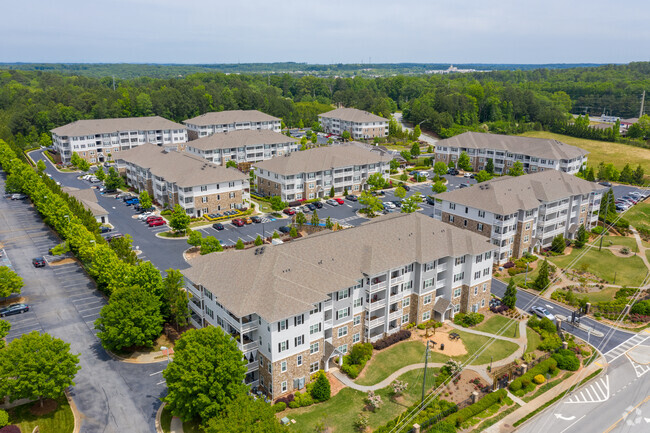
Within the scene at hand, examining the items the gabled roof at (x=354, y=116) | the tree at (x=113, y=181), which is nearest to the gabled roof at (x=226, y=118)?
the gabled roof at (x=354, y=116)

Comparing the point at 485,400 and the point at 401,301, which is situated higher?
the point at 401,301

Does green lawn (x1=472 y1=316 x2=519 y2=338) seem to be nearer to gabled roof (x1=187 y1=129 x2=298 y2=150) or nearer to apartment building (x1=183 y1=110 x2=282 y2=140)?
gabled roof (x1=187 y1=129 x2=298 y2=150)

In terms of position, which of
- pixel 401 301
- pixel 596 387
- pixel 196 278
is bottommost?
pixel 596 387

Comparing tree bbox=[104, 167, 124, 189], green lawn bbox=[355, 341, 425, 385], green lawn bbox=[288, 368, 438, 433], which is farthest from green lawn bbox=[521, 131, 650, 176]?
tree bbox=[104, 167, 124, 189]

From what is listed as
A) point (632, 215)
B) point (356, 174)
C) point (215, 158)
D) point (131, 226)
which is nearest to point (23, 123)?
point (215, 158)

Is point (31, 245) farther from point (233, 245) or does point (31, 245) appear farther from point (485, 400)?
point (485, 400)

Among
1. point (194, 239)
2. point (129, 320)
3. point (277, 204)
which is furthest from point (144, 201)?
point (129, 320)

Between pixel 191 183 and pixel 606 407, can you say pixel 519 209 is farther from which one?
pixel 191 183
